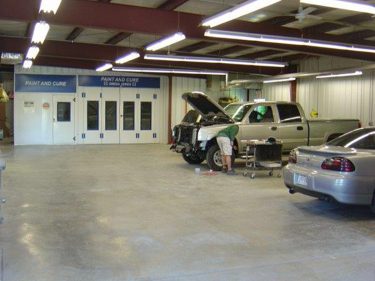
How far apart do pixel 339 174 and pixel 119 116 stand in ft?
49.5

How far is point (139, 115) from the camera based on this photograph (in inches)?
819

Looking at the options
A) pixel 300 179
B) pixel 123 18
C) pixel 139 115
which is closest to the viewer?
pixel 300 179

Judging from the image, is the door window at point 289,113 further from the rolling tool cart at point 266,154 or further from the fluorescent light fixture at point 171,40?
the fluorescent light fixture at point 171,40

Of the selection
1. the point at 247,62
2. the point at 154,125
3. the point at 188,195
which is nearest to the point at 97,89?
the point at 154,125

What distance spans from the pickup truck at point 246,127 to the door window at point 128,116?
8.00 m

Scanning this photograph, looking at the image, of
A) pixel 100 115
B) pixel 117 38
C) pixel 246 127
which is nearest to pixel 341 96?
pixel 246 127

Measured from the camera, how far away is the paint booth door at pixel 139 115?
67.6ft

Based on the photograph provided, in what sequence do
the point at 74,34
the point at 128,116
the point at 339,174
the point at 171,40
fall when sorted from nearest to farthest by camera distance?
1. the point at 339,174
2. the point at 171,40
3. the point at 74,34
4. the point at 128,116

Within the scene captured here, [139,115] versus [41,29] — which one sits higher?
[41,29]

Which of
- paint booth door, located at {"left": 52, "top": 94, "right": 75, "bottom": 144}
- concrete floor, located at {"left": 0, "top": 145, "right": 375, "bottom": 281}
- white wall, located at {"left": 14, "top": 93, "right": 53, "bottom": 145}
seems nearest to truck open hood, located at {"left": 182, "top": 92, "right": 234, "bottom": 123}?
concrete floor, located at {"left": 0, "top": 145, "right": 375, "bottom": 281}

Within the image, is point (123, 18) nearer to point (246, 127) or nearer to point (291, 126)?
point (246, 127)

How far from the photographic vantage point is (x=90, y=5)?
9125mm

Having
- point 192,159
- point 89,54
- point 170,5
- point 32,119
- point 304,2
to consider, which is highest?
point 170,5

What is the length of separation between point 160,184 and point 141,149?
8.47 metres
